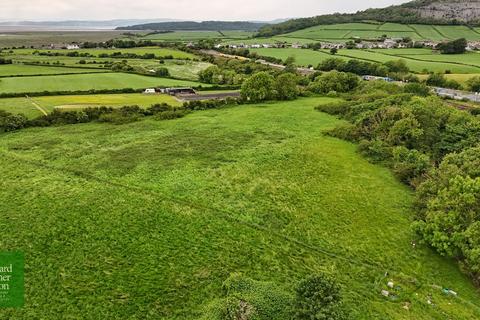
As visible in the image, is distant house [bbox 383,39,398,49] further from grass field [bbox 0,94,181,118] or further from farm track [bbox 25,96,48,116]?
farm track [bbox 25,96,48,116]

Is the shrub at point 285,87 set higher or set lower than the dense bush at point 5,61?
lower

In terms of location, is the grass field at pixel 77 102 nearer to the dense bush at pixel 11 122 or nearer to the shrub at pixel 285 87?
the dense bush at pixel 11 122

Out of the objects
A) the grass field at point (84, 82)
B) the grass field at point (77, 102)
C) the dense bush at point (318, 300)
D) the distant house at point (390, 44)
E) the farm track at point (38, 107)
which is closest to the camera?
the dense bush at point (318, 300)

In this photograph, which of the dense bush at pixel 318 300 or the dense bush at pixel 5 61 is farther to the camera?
the dense bush at pixel 5 61

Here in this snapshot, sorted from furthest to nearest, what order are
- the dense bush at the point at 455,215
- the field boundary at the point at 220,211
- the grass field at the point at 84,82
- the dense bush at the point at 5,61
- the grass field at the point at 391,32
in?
the grass field at the point at 391,32, the dense bush at the point at 5,61, the grass field at the point at 84,82, the field boundary at the point at 220,211, the dense bush at the point at 455,215

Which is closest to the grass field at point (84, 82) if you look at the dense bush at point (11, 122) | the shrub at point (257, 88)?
the shrub at point (257, 88)

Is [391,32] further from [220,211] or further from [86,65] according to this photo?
[220,211]

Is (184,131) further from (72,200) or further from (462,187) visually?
(462,187)

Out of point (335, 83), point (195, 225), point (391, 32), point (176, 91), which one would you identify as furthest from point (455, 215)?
point (391, 32)
